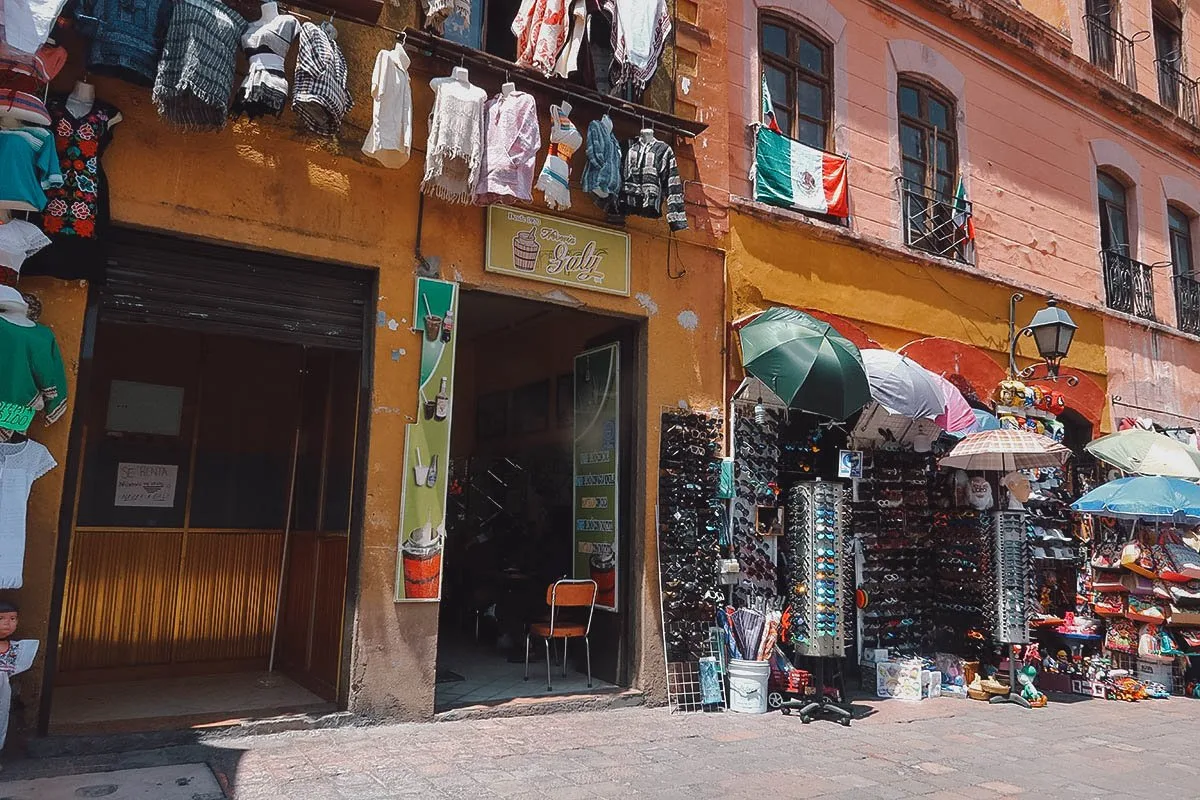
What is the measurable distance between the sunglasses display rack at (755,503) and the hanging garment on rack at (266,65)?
179 inches

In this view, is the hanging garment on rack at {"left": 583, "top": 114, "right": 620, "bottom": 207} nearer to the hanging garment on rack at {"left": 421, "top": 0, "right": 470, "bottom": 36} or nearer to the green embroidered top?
the hanging garment on rack at {"left": 421, "top": 0, "right": 470, "bottom": 36}

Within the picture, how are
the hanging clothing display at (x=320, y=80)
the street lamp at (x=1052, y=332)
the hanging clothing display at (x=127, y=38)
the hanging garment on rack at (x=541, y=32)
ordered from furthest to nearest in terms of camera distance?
the street lamp at (x=1052, y=332) → the hanging garment on rack at (x=541, y=32) → the hanging clothing display at (x=320, y=80) → the hanging clothing display at (x=127, y=38)

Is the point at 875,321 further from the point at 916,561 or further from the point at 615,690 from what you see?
the point at 615,690

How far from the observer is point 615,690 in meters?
7.28

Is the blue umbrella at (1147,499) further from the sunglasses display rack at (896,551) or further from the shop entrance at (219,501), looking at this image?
the shop entrance at (219,501)

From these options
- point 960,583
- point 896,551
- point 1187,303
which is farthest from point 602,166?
point 1187,303

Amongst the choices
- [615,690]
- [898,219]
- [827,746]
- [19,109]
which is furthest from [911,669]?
[19,109]

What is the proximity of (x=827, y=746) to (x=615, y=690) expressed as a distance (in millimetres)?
1796

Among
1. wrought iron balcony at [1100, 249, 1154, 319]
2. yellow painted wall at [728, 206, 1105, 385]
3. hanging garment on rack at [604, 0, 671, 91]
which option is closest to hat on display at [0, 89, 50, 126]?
hanging garment on rack at [604, 0, 671, 91]

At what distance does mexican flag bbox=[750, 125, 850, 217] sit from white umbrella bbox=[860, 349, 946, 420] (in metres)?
1.77

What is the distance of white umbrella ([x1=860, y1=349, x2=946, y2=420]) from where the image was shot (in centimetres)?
786

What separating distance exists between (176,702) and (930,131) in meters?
9.56

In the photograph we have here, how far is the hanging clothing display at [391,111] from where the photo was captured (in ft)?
20.0

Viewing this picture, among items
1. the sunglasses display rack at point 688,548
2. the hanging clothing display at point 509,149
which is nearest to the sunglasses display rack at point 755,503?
the sunglasses display rack at point 688,548
